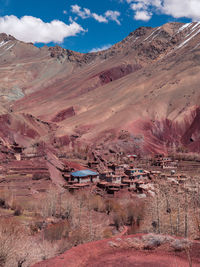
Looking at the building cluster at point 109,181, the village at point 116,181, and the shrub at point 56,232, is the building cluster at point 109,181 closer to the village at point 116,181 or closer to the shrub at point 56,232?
the village at point 116,181

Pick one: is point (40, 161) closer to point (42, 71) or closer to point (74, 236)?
point (74, 236)

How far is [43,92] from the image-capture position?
Answer: 132750 mm

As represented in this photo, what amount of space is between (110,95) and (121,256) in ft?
284

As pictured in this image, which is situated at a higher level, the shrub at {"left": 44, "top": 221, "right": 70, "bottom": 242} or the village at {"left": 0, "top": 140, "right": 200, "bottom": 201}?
the village at {"left": 0, "top": 140, "right": 200, "bottom": 201}

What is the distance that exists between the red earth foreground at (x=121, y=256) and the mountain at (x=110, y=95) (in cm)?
3163

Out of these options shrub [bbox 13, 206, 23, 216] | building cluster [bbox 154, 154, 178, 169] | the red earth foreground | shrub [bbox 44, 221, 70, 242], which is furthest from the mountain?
the red earth foreground

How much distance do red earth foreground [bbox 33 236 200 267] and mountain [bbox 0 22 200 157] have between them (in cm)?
3163

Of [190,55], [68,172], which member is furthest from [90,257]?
[190,55]

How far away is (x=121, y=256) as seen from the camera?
8586mm

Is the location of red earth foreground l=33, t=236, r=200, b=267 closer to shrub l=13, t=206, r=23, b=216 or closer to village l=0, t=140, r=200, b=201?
shrub l=13, t=206, r=23, b=216

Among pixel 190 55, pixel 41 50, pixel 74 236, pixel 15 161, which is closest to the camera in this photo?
pixel 74 236

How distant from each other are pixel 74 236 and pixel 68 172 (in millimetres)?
18865

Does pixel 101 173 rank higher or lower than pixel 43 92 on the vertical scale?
lower

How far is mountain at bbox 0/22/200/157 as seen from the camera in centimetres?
6056
